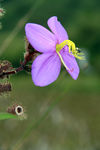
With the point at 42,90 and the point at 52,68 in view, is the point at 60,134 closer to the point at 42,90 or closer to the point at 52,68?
the point at 52,68

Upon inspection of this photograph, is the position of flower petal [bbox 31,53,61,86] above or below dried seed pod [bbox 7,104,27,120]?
above

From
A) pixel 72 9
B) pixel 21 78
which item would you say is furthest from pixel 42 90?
pixel 72 9

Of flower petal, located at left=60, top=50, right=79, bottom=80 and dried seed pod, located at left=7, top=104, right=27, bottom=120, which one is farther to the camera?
flower petal, located at left=60, top=50, right=79, bottom=80

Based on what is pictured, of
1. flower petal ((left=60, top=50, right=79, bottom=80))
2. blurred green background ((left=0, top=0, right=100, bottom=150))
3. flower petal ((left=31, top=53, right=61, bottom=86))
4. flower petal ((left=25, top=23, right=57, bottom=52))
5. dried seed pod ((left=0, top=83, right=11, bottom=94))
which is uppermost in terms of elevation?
flower petal ((left=25, top=23, right=57, bottom=52))

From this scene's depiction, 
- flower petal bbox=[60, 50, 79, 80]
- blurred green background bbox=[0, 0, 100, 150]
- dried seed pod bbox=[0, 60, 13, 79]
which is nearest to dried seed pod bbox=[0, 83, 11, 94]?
dried seed pod bbox=[0, 60, 13, 79]

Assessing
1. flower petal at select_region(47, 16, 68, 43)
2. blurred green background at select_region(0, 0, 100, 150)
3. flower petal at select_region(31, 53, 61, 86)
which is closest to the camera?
flower petal at select_region(31, 53, 61, 86)

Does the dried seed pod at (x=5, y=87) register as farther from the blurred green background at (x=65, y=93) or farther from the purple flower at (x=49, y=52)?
the blurred green background at (x=65, y=93)

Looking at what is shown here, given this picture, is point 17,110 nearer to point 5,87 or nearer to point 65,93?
point 5,87

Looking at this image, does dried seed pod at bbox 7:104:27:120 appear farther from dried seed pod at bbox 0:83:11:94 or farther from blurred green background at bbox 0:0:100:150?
blurred green background at bbox 0:0:100:150
